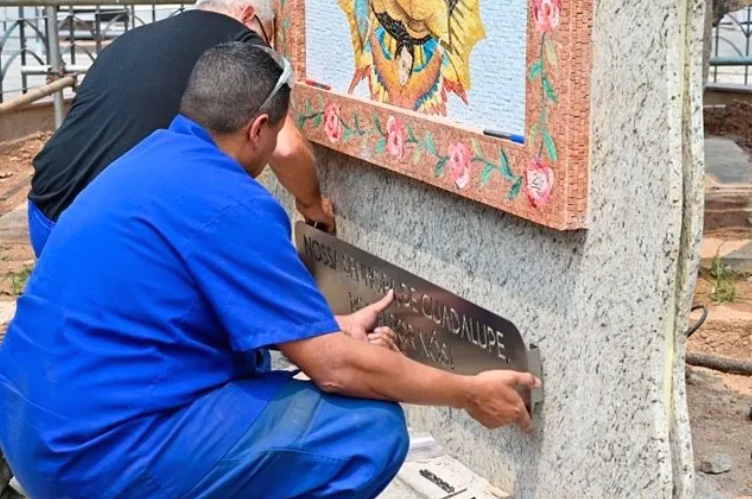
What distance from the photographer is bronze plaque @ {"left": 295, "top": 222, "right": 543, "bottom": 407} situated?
341 cm

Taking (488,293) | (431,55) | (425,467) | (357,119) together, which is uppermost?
(431,55)

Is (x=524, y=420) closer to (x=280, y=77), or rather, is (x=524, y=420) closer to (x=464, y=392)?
(x=464, y=392)

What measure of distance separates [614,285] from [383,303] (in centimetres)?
104

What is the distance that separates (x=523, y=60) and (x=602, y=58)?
28 centimetres

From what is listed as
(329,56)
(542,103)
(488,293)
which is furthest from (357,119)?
(542,103)

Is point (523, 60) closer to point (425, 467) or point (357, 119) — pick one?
point (357, 119)

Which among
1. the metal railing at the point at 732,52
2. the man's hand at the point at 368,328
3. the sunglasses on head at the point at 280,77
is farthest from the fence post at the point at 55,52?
the sunglasses on head at the point at 280,77

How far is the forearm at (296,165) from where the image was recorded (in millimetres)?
4384

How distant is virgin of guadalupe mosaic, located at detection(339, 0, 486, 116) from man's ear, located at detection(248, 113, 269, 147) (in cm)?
77

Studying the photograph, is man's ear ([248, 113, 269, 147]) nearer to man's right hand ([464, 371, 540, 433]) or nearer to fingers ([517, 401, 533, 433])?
man's right hand ([464, 371, 540, 433])

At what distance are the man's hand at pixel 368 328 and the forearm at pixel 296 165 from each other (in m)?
0.84

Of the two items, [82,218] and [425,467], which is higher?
[82,218]

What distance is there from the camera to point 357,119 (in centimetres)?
413

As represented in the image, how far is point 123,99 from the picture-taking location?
3.93m
